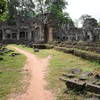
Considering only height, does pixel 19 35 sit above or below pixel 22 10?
below

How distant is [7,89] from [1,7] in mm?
13582

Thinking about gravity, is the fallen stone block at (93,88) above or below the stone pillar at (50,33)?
below

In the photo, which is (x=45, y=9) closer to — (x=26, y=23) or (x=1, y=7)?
(x=26, y=23)

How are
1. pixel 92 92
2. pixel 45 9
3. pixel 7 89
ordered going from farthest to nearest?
pixel 45 9 → pixel 7 89 → pixel 92 92

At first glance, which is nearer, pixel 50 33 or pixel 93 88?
pixel 93 88

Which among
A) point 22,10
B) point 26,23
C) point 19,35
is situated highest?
point 22,10

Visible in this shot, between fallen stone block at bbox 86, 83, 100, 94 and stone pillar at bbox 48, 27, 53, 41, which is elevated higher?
stone pillar at bbox 48, 27, 53, 41

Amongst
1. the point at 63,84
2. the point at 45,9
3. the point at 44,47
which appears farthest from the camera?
the point at 45,9

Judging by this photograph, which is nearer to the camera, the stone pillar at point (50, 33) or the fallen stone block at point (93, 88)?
the fallen stone block at point (93, 88)

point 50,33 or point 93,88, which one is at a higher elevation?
point 50,33

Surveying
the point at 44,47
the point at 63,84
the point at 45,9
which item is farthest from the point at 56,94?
the point at 45,9

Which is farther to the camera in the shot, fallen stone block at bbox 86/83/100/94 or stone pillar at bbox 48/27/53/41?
stone pillar at bbox 48/27/53/41

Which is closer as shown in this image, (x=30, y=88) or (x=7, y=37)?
(x=30, y=88)

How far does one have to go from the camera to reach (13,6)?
156 feet
